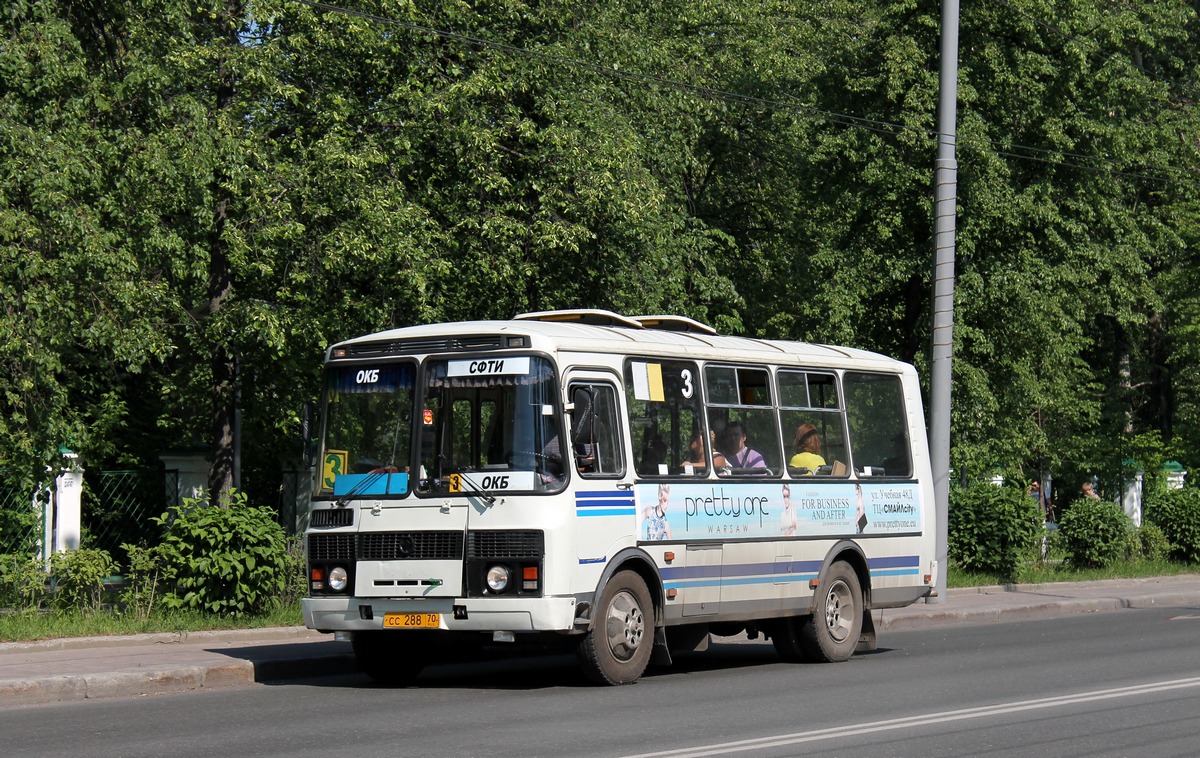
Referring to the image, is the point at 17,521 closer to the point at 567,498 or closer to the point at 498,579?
the point at 498,579

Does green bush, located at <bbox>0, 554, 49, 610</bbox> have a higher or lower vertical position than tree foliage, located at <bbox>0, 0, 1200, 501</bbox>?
lower

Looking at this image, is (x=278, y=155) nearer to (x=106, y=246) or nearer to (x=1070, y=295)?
(x=106, y=246)

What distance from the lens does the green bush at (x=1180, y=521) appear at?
101 ft

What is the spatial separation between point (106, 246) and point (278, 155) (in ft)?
13.6

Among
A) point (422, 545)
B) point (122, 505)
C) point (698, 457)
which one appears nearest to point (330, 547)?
point (422, 545)

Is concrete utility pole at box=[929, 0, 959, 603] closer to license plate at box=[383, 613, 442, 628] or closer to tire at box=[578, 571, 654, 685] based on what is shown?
tire at box=[578, 571, 654, 685]

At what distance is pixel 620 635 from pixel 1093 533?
17.8 meters

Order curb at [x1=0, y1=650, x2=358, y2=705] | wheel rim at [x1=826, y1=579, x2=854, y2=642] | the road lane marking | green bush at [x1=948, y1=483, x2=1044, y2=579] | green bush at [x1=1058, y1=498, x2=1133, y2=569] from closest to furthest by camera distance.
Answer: the road lane marking
curb at [x1=0, y1=650, x2=358, y2=705]
wheel rim at [x1=826, y1=579, x2=854, y2=642]
green bush at [x1=948, y1=483, x2=1044, y2=579]
green bush at [x1=1058, y1=498, x2=1133, y2=569]

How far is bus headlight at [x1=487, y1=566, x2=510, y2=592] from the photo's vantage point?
12164mm

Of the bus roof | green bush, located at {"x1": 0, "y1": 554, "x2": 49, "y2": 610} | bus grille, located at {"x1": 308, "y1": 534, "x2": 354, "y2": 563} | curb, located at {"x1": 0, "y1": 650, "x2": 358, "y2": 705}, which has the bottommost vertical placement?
curb, located at {"x1": 0, "y1": 650, "x2": 358, "y2": 705}

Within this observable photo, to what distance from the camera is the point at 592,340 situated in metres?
13.0

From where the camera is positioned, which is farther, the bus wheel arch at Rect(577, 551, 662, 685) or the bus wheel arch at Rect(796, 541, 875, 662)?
the bus wheel arch at Rect(796, 541, 875, 662)

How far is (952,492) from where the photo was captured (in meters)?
26.0

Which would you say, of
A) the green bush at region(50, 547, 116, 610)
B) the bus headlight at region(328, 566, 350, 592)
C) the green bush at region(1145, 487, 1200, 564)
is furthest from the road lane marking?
the green bush at region(1145, 487, 1200, 564)
